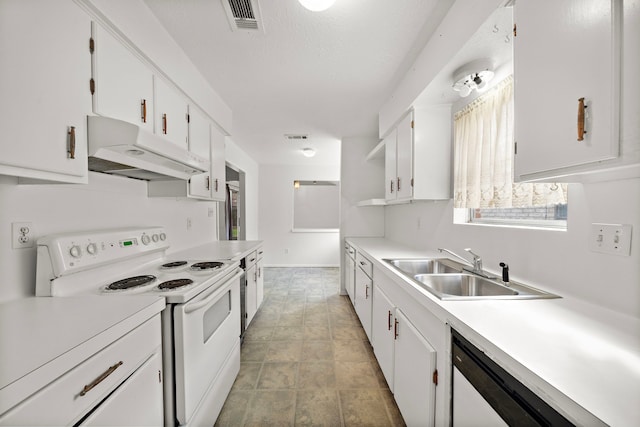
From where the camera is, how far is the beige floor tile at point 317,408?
5.08 ft

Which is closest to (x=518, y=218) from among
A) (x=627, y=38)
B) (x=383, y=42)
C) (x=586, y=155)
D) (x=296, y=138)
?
(x=586, y=155)

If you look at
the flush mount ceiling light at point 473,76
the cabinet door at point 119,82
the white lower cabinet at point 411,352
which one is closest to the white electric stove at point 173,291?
the cabinet door at point 119,82

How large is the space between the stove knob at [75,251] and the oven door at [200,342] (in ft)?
1.82

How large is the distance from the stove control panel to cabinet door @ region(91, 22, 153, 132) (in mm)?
627

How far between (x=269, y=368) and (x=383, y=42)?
267cm

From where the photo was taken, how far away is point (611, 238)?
3.02 feet

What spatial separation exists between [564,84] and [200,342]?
6.16 ft

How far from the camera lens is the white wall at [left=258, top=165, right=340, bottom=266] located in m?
5.90

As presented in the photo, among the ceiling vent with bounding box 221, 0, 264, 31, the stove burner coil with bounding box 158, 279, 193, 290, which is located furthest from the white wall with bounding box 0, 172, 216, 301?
the ceiling vent with bounding box 221, 0, 264, 31

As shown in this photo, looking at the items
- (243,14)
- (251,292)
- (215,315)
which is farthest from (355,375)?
(243,14)

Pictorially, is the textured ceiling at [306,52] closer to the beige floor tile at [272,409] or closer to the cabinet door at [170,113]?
the cabinet door at [170,113]

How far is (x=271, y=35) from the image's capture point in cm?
165

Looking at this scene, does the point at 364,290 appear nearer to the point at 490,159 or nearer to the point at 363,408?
the point at 363,408

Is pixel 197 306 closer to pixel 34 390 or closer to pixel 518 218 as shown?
pixel 34 390
